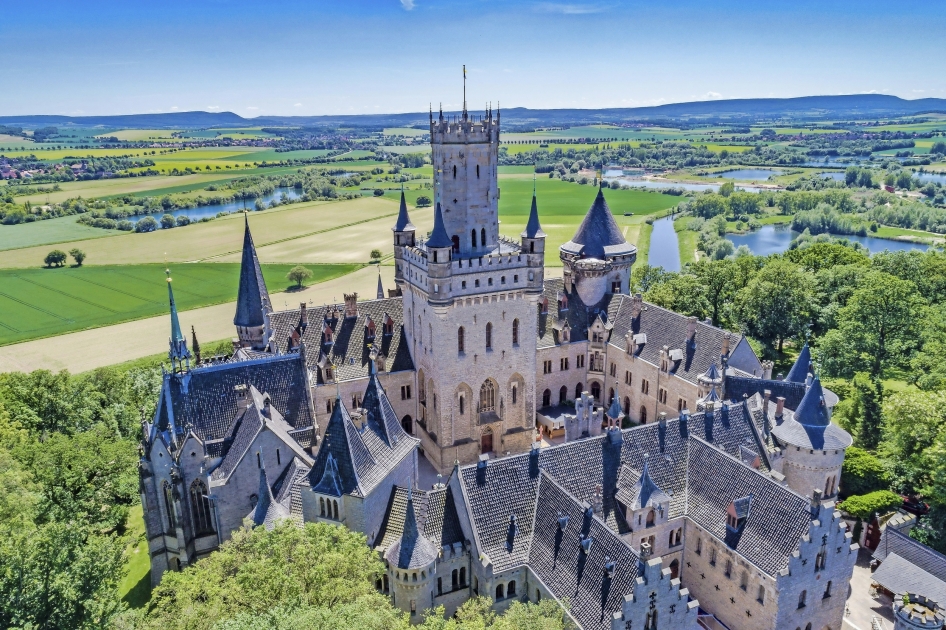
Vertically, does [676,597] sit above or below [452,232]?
below

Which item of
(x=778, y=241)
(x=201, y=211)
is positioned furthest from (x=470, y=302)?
(x=201, y=211)

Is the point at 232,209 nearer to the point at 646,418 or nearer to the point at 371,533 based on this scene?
the point at 646,418

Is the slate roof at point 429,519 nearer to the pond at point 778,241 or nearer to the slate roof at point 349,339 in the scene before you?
the slate roof at point 349,339

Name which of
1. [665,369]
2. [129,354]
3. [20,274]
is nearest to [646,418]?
[665,369]

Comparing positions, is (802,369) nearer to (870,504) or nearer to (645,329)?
(870,504)

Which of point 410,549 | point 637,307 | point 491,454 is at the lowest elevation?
point 491,454

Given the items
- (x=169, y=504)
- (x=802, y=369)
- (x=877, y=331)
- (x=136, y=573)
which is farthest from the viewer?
(x=877, y=331)
